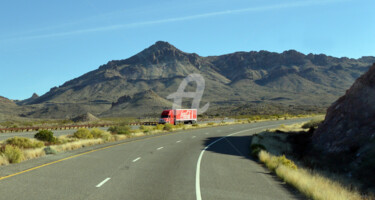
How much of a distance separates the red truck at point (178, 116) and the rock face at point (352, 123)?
3655 centimetres

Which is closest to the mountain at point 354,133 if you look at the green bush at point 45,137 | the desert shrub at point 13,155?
the desert shrub at point 13,155

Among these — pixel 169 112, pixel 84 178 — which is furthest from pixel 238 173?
pixel 169 112

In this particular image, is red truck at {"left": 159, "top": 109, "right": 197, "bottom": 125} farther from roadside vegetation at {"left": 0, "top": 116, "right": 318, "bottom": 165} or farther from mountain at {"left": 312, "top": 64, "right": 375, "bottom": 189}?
mountain at {"left": 312, "top": 64, "right": 375, "bottom": 189}

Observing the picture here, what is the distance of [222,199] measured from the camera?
8555mm

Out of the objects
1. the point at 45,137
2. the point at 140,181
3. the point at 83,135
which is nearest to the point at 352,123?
the point at 140,181

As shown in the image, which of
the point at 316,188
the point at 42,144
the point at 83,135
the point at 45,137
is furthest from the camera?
the point at 83,135

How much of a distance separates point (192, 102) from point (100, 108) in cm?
4758

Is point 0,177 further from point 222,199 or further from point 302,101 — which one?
point 302,101

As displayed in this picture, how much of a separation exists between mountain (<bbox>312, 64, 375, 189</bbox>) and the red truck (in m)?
36.3

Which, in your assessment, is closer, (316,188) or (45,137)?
(316,188)

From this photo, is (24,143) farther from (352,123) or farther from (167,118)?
(167,118)

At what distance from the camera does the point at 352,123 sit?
22203 mm

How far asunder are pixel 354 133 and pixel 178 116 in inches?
1780

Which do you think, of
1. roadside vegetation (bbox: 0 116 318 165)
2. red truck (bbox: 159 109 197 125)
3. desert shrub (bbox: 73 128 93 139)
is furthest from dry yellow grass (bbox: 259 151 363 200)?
red truck (bbox: 159 109 197 125)
